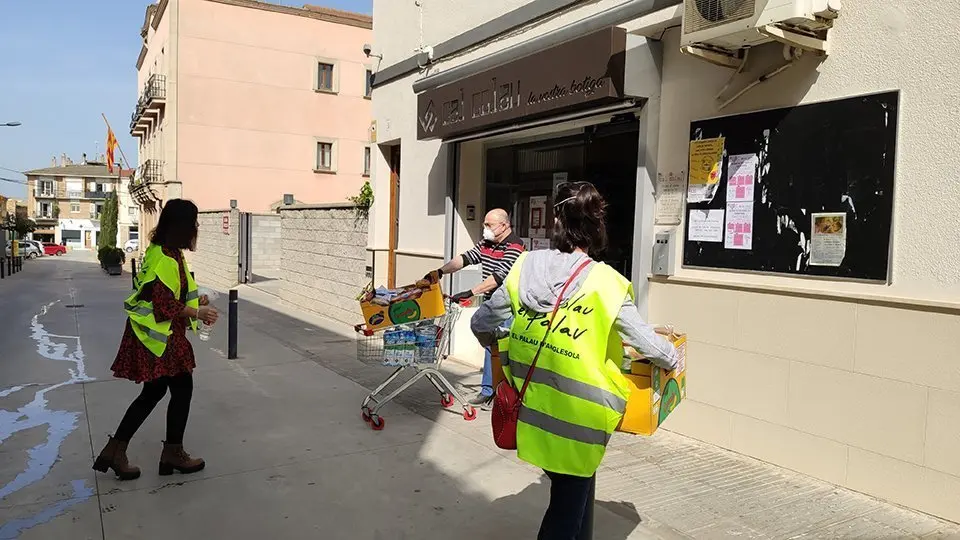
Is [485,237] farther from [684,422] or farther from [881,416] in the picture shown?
[881,416]

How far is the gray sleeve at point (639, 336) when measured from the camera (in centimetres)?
272

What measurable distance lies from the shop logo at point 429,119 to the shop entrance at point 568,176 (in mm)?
908

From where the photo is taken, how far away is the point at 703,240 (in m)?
5.47

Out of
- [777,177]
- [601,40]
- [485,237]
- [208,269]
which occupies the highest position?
[601,40]

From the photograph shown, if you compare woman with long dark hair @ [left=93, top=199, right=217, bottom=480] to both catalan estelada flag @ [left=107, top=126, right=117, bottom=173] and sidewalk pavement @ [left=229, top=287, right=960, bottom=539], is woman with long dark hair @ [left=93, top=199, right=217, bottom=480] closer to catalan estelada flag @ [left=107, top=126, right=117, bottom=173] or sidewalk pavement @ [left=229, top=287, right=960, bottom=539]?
sidewalk pavement @ [left=229, top=287, right=960, bottom=539]

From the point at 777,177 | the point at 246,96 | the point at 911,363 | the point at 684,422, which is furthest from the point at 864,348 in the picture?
the point at 246,96

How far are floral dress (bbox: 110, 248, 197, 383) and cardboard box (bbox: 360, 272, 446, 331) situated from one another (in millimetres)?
1511

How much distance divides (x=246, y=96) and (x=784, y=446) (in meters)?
29.9

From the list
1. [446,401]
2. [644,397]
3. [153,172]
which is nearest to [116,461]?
[446,401]

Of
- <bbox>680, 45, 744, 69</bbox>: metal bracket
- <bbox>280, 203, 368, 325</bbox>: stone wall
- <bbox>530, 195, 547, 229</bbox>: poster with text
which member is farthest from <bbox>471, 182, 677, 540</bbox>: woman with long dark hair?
<bbox>280, 203, 368, 325</bbox>: stone wall

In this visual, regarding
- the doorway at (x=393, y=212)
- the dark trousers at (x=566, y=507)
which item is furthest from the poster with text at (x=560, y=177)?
the dark trousers at (x=566, y=507)

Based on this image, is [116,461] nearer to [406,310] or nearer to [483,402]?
[406,310]

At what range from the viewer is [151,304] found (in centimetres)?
444

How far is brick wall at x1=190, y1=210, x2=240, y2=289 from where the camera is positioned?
2100cm
